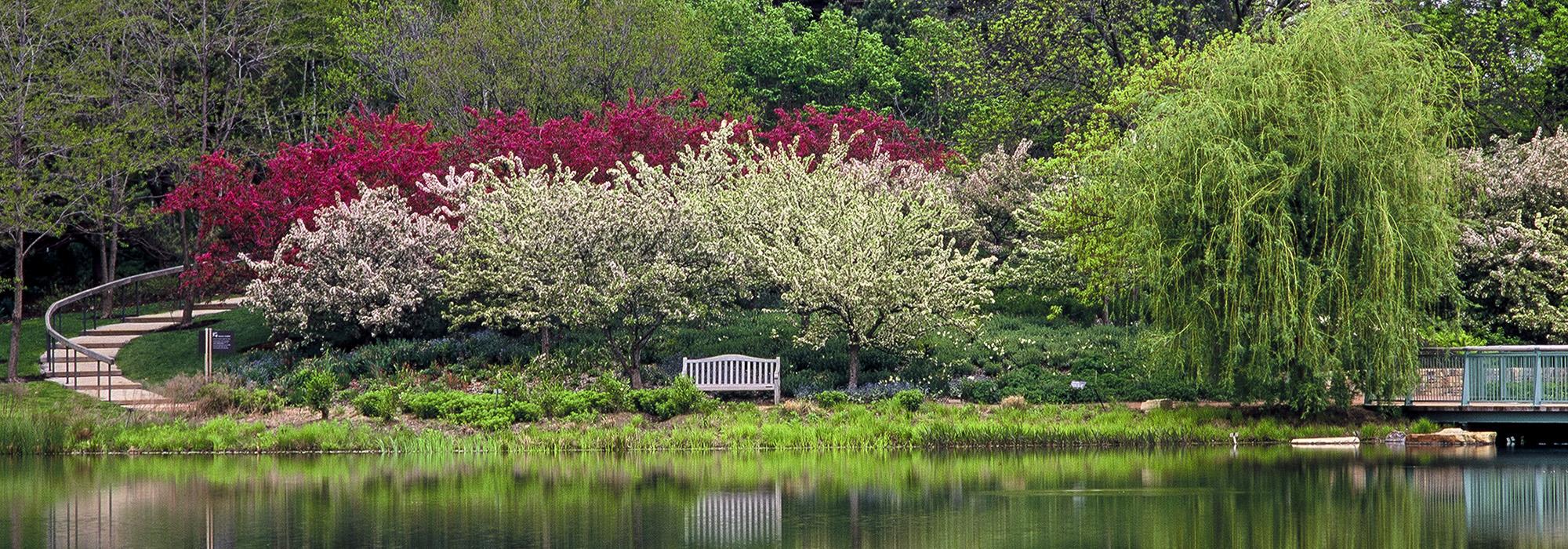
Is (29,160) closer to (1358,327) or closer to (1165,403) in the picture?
(1165,403)

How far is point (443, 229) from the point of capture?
36.5 m

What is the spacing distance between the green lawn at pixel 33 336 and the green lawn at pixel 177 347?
212 cm

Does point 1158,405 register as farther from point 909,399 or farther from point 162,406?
point 162,406

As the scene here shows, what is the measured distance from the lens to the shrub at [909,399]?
32.2m

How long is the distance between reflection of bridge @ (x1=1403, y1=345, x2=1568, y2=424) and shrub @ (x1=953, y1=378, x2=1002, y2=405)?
24.9 ft

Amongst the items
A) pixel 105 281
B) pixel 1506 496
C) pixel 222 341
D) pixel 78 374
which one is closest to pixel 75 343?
pixel 78 374

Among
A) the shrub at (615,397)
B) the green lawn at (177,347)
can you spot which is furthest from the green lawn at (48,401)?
the shrub at (615,397)

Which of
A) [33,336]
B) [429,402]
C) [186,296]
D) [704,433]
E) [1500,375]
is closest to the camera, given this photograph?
[1500,375]

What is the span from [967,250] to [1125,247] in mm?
9818

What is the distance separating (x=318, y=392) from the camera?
32.2 meters

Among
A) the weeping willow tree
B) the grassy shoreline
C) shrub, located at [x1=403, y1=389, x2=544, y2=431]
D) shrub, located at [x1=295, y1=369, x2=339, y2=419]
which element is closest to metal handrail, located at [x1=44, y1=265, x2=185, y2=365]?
the grassy shoreline

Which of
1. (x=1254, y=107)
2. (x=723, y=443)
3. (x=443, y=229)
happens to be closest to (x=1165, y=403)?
(x=1254, y=107)

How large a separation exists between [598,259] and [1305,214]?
1364 centimetres

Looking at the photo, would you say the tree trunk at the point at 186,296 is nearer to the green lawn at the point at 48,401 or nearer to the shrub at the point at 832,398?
the green lawn at the point at 48,401
